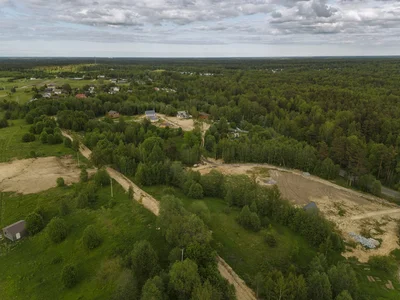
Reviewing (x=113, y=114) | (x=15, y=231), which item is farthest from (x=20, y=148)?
(x=113, y=114)

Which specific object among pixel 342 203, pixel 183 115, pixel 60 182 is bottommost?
pixel 342 203

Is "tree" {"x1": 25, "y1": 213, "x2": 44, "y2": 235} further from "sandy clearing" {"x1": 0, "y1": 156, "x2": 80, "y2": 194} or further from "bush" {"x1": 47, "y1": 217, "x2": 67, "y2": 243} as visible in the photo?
"sandy clearing" {"x1": 0, "y1": 156, "x2": 80, "y2": 194}

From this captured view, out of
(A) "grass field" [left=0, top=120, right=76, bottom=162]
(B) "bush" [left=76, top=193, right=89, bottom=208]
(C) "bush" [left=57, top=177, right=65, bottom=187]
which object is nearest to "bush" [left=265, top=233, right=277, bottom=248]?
(B) "bush" [left=76, top=193, right=89, bottom=208]

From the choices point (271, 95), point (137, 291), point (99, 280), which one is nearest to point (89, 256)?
point (99, 280)

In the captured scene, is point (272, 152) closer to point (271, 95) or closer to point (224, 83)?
point (271, 95)

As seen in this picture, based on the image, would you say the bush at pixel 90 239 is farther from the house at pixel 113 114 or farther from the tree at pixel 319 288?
the house at pixel 113 114

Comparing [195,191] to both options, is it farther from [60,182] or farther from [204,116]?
[204,116]
